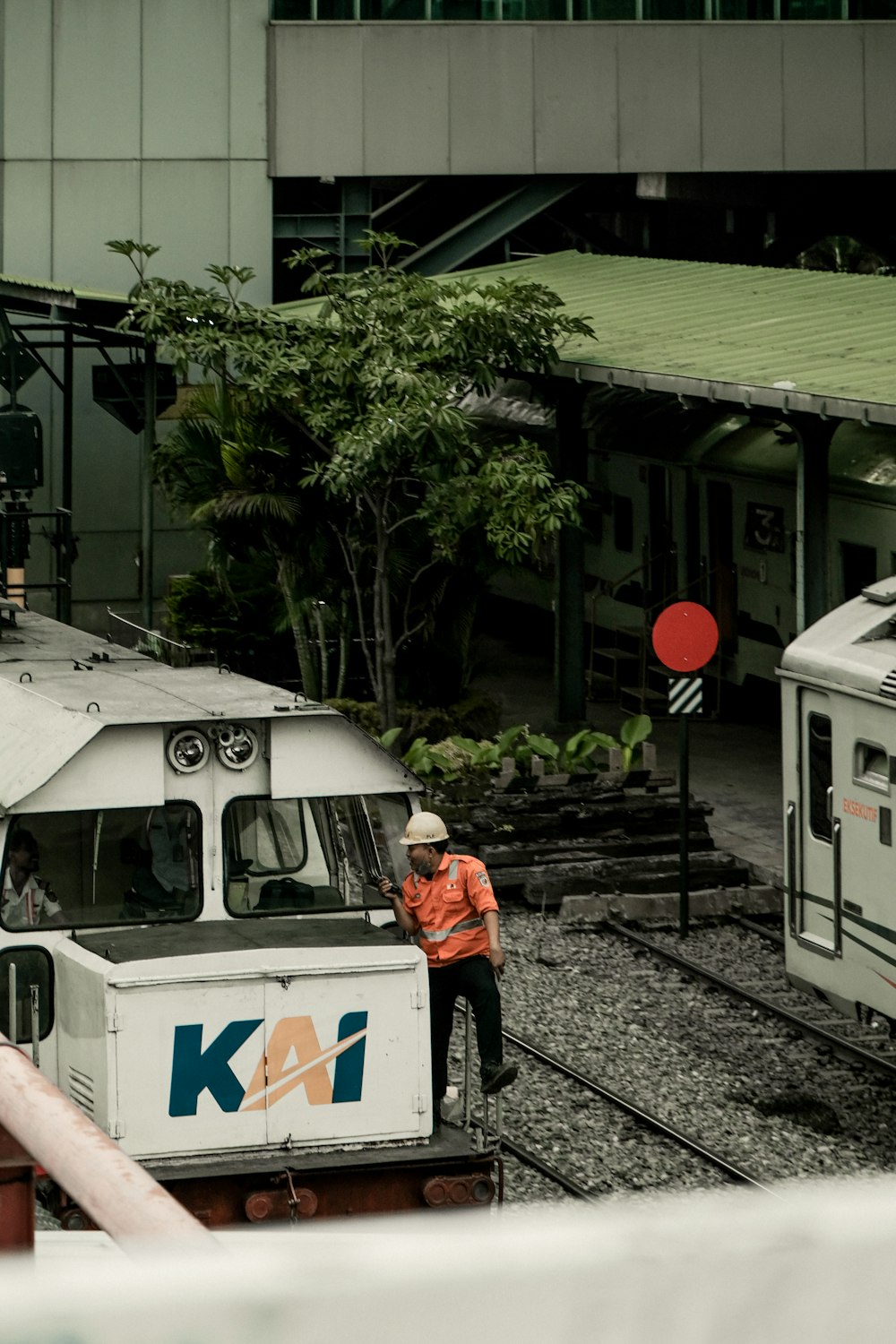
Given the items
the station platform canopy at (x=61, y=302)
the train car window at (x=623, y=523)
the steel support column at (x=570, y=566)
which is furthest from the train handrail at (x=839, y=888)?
the train car window at (x=623, y=523)

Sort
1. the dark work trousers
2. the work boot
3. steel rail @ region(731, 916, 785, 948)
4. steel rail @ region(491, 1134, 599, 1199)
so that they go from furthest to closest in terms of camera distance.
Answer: steel rail @ region(731, 916, 785, 948) → steel rail @ region(491, 1134, 599, 1199) → the dark work trousers → the work boot

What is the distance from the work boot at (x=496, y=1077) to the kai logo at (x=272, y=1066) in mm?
873

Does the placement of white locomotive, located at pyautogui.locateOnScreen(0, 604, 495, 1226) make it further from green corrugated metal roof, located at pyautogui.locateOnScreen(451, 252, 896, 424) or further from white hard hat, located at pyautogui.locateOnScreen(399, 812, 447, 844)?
green corrugated metal roof, located at pyautogui.locateOnScreen(451, 252, 896, 424)

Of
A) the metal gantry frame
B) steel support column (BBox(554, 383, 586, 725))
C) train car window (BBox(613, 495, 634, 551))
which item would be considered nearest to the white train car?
the metal gantry frame

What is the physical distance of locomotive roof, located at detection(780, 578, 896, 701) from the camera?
1062 cm

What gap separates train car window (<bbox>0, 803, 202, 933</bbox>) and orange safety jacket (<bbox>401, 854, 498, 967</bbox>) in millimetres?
1091

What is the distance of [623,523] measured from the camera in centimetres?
2336

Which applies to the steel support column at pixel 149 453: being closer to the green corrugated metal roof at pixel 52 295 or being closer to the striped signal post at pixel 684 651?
the green corrugated metal roof at pixel 52 295

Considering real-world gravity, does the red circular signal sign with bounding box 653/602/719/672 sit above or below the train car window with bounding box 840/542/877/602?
below

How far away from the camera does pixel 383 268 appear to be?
18422 mm

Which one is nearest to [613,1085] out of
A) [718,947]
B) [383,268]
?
[718,947]

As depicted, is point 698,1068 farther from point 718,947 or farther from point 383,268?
point 383,268

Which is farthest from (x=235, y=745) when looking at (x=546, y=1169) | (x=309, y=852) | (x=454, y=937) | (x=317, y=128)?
(x=317, y=128)

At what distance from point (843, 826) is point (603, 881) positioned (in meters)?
4.55
